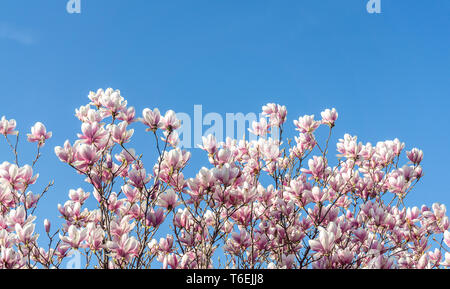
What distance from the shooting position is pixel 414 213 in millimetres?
4359

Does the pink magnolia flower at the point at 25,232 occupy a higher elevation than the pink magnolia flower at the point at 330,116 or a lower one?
lower

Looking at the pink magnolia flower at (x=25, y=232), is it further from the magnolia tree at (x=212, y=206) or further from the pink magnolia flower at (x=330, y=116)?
the pink magnolia flower at (x=330, y=116)

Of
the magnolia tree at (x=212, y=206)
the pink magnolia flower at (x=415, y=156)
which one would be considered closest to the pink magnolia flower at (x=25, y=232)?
the magnolia tree at (x=212, y=206)

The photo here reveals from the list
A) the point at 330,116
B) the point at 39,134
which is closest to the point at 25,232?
the point at 39,134

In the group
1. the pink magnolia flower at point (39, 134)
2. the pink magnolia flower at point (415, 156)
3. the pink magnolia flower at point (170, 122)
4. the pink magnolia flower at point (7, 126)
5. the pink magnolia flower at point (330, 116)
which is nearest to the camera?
the pink magnolia flower at point (170, 122)

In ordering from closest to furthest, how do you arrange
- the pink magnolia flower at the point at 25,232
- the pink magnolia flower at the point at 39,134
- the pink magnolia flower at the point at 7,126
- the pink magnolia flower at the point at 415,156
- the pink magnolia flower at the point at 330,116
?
1. the pink magnolia flower at the point at 25,232
2. the pink magnolia flower at the point at 39,134
3. the pink magnolia flower at the point at 7,126
4. the pink magnolia flower at the point at 330,116
5. the pink magnolia flower at the point at 415,156

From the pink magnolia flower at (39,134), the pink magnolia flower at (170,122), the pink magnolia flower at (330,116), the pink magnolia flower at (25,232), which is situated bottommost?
the pink magnolia flower at (25,232)

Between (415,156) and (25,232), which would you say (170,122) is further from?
(415,156)

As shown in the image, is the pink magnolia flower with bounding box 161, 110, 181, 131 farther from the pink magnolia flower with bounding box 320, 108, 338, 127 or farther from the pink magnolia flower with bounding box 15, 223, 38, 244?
the pink magnolia flower with bounding box 320, 108, 338, 127

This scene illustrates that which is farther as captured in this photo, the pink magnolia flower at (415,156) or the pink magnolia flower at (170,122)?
the pink magnolia flower at (415,156)

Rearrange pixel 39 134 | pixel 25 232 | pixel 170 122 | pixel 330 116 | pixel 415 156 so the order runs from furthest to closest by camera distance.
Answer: pixel 415 156 → pixel 330 116 → pixel 39 134 → pixel 170 122 → pixel 25 232

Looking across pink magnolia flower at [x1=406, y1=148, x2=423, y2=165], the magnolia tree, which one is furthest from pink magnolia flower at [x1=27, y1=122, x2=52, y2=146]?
pink magnolia flower at [x1=406, y1=148, x2=423, y2=165]
